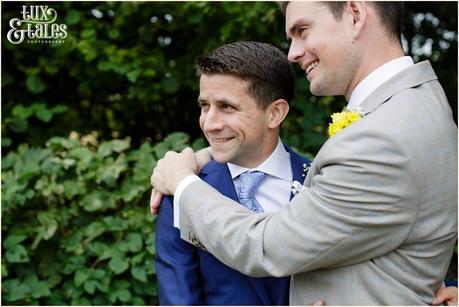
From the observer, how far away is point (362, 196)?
2.17m

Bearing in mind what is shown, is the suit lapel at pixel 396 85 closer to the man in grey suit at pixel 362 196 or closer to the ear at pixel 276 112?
the man in grey suit at pixel 362 196

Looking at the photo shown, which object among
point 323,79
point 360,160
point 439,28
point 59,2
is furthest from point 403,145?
point 439,28

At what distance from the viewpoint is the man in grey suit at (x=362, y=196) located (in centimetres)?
217

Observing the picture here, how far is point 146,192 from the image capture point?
4.48 meters

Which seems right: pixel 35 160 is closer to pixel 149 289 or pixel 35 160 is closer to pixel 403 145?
pixel 149 289

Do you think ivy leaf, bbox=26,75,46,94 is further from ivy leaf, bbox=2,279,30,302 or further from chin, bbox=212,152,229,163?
chin, bbox=212,152,229,163

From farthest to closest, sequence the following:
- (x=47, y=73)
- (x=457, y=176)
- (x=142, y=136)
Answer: (x=142, y=136), (x=47, y=73), (x=457, y=176)

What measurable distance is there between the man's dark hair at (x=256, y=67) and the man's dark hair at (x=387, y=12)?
10.9 inches

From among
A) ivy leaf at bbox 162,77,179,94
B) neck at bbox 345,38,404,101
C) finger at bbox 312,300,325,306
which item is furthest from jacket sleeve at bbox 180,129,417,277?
ivy leaf at bbox 162,77,179,94

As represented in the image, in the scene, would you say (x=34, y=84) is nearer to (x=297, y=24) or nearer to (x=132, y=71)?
(x=132, y=71)

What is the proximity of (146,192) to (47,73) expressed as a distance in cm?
180

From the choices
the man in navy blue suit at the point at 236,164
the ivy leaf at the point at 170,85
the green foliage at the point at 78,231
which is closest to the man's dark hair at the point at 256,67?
the man in navy blue suit at the point at 236,164

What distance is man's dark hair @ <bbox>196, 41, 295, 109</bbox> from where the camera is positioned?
8.73ft

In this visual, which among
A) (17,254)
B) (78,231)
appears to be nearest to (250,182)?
(78,231)
